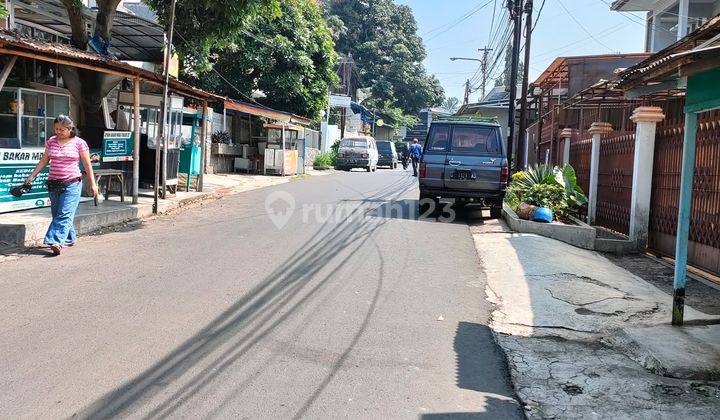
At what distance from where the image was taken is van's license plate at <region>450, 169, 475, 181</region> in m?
12.5

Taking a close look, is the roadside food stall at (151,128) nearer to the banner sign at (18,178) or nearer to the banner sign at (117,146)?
the banner sign at (117,146)

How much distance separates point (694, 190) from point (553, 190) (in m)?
3.58

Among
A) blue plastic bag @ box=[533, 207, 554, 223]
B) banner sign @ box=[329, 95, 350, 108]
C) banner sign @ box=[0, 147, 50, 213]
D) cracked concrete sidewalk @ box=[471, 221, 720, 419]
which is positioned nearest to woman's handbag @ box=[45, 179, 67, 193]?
banner sign @ box=[0, 147, 50, 213]

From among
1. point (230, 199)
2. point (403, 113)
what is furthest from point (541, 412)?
point (403, 113)

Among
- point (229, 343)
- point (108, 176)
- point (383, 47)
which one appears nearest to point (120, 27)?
point (108, 176)

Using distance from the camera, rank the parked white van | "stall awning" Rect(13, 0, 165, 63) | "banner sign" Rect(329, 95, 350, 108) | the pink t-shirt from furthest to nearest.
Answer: "banner sign" Rect(329, 95, 350, 108)
the parked white van
"stall awning" Rect(13, 0, 165, 63)
the pink t-shirt

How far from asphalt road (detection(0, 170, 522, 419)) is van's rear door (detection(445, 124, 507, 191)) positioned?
10.6 ft

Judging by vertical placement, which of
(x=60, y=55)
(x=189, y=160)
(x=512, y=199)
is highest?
(x=60, y=55)

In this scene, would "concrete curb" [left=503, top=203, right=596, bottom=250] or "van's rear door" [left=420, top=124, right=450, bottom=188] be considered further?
"van's rear door" [left=420, top=124, right=450, bottom=188]

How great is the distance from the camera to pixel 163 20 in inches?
554

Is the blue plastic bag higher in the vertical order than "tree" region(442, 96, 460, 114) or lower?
lower

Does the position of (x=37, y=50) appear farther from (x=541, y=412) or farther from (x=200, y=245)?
(x=541, y=412)

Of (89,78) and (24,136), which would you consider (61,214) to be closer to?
(24,136)

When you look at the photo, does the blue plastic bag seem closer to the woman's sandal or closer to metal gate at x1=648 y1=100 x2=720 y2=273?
metal gate at x1=648 y1=100 x2=720 y2=273
